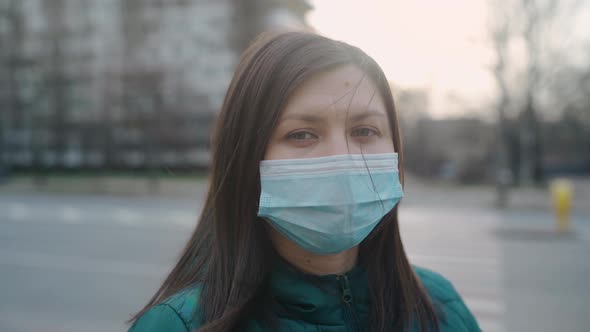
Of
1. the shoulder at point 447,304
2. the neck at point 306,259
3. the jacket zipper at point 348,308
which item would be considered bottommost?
the shoulder at point 447,304

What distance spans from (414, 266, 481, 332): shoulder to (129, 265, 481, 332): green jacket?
5cm

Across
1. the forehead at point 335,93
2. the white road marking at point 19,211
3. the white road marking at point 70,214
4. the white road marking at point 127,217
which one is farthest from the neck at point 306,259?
the white road marking at point 19,211

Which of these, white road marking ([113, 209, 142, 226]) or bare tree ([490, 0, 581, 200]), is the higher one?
bare tree ([490, 0, 581, 200])

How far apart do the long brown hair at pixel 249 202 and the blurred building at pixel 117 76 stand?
22.4 metres

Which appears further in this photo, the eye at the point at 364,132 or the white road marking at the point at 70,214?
the white road marking at the point at 70,214

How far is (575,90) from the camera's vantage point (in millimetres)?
22141

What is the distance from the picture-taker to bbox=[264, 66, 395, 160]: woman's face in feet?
4.40

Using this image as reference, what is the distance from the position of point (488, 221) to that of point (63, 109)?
26371 mm

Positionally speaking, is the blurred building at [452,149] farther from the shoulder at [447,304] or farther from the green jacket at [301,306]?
the green jacket at [301,306]

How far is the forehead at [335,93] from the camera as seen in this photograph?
4.39ft

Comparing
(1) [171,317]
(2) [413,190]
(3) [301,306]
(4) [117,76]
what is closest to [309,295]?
(3) [301,306]

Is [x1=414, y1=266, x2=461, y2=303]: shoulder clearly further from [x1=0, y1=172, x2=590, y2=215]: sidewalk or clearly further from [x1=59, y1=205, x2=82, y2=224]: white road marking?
[x1=0, y1=172, x2=590, y2=215]: sidewalk

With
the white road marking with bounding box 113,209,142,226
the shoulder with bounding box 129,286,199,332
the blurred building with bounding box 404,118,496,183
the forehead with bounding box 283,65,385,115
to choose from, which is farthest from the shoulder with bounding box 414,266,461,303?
the blurred building with bounding box 404,118,496,183

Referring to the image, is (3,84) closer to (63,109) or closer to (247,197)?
(63,109)
